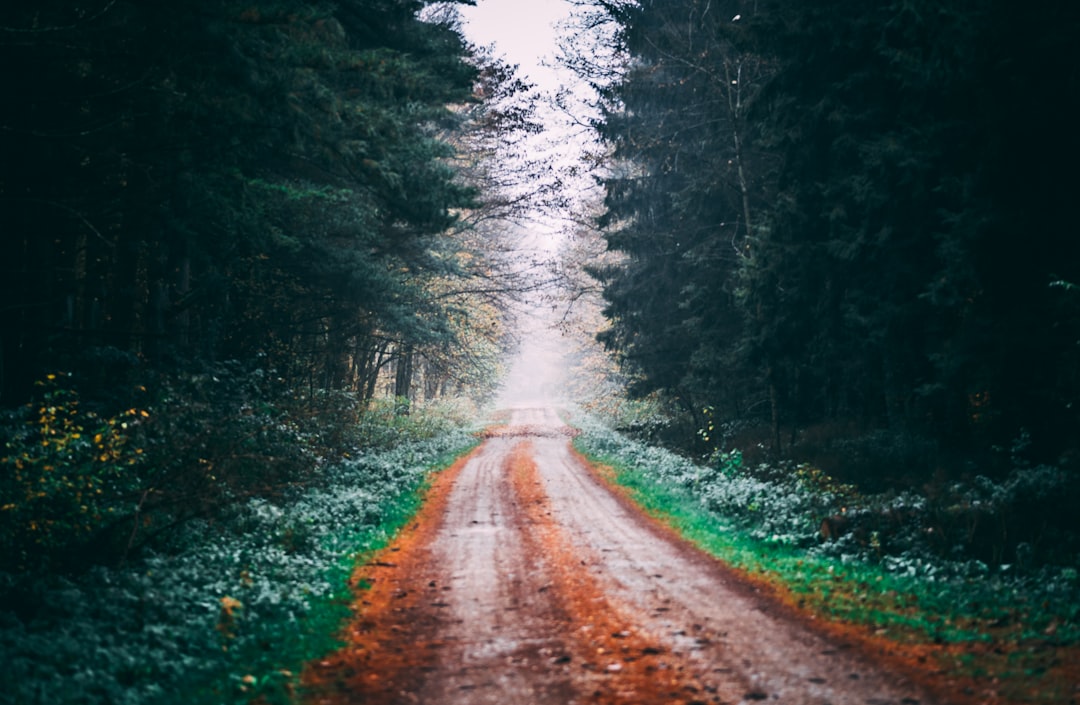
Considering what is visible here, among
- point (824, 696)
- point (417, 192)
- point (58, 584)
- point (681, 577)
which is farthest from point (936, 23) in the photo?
point (58, 584)

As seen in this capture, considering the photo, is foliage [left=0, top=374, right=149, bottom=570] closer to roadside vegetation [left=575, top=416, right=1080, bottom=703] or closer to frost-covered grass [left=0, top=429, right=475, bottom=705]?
frost-covered grass [left=0, top=429, right=475, bottom=705]

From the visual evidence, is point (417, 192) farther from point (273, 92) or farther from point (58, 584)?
point (58, 584)

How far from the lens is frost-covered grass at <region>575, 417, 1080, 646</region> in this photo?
6973 millimetres

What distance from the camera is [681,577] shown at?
8.73 meters

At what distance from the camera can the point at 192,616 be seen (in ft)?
21.5

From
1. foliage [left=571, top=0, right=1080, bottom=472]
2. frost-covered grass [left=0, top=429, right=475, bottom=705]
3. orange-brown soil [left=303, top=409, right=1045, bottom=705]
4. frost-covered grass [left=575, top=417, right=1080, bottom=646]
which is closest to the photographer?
frost-covered grass [left=0, top=429, right=475, bottom=705]

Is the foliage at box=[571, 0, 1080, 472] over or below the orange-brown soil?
over

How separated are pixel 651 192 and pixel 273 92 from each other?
47.8 feet

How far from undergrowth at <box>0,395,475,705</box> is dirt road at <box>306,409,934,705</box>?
0.50 meters

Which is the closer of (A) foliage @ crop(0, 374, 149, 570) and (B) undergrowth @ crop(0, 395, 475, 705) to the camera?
(B) undergrowth @ crop(0, 395, 475, 705)

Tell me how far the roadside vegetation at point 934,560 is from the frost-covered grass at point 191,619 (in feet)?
17.8

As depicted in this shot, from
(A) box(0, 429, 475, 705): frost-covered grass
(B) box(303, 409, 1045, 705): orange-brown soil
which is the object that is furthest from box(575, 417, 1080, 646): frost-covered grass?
(A) box(0, 429, 475, 705): frost-covered grass

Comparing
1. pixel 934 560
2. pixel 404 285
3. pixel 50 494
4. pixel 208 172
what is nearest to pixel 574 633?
pixel 934 560

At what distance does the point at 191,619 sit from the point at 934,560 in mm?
8879
